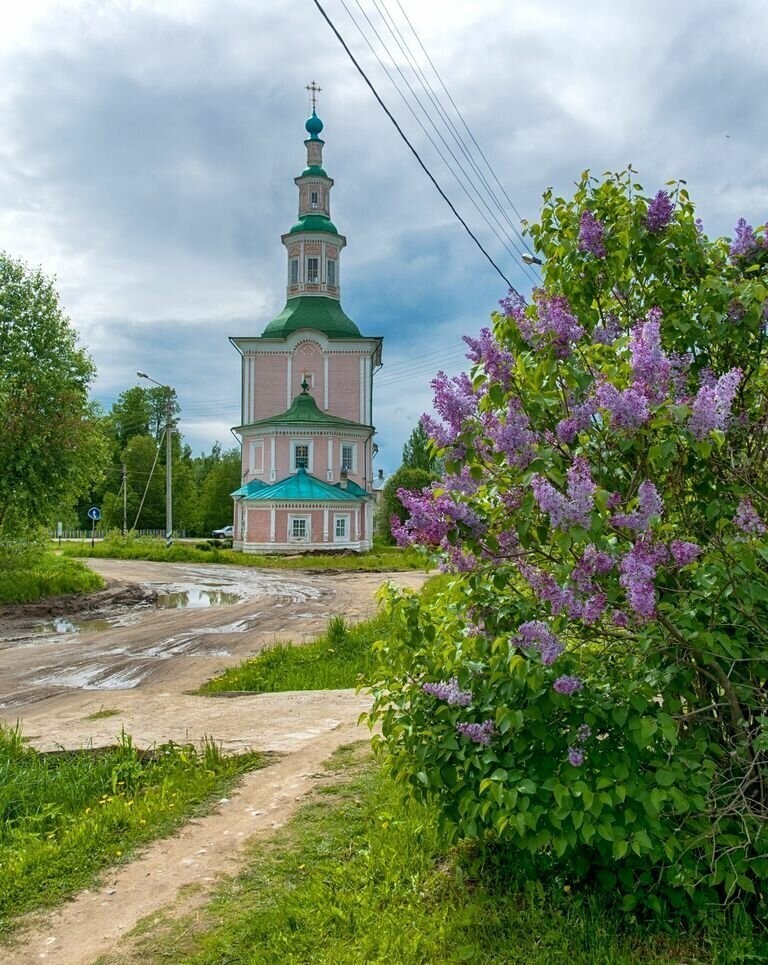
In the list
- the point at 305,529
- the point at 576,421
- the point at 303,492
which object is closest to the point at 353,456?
the point at 303,492

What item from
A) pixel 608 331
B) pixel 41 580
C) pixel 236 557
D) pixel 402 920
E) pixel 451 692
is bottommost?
pixel 402 920

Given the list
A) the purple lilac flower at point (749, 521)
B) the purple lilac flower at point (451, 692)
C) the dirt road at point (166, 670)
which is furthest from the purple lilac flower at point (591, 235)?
→ the dirt road at point (166, 670)

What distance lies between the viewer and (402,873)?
3.88 meters

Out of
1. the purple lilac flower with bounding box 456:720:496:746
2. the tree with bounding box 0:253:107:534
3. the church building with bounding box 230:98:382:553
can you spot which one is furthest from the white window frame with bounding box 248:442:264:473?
the purple lilac flower with bounding box 456:720:496:746

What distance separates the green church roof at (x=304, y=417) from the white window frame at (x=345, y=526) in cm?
521

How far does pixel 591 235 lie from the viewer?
3.53 meters

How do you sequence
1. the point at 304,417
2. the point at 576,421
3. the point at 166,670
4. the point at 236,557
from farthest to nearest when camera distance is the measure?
the point at 304,417, the point at 236,557, the point at 166,670, the point at 576,421

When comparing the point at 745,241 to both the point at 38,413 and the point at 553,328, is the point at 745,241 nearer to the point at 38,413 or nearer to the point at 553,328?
the point at 553,328

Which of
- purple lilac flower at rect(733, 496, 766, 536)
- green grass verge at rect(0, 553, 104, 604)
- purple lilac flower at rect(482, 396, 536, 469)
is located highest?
purple lilac flower at rect(482, 396, 536, 469)

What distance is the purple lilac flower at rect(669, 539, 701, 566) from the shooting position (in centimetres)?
286

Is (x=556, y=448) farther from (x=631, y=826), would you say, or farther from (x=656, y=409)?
(x=631, y=826)

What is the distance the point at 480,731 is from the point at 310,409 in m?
38.2

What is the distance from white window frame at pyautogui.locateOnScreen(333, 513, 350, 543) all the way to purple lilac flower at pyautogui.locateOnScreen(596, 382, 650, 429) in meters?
34.6

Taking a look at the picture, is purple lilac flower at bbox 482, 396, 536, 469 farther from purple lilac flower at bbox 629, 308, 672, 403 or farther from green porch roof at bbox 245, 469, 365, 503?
green porch roof at bbox 245, 469, 365, 503
